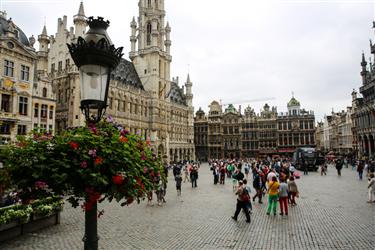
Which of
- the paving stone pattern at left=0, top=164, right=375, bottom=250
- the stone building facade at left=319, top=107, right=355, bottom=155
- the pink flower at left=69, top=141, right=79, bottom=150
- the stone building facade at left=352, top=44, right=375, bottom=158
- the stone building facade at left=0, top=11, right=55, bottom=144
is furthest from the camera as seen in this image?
the stone building facade at left=319, top=107, right=355, bottom=155

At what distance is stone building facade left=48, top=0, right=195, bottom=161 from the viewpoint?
139ft

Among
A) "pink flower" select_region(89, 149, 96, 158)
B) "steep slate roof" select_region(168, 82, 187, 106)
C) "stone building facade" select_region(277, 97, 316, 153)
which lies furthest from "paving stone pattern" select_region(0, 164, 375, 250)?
"stone building facade" select_region(277, 97, 316, 153)

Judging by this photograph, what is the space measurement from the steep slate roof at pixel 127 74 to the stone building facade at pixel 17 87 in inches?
879

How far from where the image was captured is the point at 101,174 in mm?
3979

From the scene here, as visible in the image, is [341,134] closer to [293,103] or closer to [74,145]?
[293,103]

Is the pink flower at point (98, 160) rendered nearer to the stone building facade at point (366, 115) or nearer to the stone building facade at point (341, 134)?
the stone building facade at point (366, 115)

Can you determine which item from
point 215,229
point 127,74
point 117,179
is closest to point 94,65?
point 117,179

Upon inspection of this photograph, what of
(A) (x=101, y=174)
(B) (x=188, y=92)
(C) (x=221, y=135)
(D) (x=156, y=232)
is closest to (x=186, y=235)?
(D) (x=156, y=232)

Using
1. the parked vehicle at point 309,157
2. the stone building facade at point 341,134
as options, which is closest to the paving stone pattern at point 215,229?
the parked vehicle at point 309,157

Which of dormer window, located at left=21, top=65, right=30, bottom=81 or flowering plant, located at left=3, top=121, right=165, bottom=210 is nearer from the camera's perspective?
flowering plant, located at left=3, top=121, right=165, bottom=210

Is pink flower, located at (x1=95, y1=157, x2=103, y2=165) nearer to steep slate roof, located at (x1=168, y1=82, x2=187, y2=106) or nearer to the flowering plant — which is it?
the flowering plant

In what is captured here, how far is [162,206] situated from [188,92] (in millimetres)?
67275

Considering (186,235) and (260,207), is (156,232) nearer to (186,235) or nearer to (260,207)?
(186,235)

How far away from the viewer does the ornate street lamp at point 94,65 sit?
438cm
